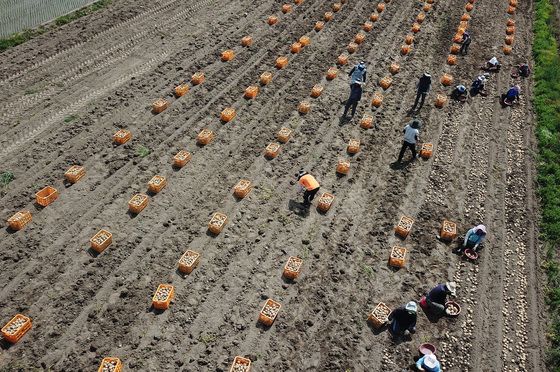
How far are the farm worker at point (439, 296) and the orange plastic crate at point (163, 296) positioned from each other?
6.33 m

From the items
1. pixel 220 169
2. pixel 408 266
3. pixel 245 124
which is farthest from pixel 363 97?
pixel 408 266

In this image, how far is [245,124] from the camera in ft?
53.3

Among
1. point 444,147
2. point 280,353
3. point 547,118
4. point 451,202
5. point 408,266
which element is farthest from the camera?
point 547,118

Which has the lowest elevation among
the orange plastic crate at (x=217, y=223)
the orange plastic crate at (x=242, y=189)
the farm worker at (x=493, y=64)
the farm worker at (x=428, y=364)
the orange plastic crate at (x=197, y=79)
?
the farm worker at (x=428, y=364)

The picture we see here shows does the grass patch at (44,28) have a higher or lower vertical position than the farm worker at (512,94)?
higher

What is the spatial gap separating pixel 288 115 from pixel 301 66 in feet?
12.4

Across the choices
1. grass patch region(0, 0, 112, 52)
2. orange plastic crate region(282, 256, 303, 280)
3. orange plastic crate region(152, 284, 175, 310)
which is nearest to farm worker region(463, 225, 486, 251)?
orange plastic crate region(282, 256, 303, 280)

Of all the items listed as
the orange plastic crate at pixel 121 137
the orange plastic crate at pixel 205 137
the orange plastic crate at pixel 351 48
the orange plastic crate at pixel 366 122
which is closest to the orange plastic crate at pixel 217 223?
the orange plastic crate at pixel 205 137

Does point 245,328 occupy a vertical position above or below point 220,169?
below

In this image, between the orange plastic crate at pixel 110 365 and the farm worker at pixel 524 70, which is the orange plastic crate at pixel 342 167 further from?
the farm worker at pixel 524 70

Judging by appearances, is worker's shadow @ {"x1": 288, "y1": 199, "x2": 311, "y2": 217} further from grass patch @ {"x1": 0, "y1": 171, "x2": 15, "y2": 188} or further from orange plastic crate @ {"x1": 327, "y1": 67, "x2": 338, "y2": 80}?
grass patch @ {"x1": 0, "y1": 171, "x2": 15, "y2": 188}

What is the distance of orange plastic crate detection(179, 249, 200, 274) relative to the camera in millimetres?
11290

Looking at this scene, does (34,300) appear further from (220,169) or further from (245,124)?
(245,124)

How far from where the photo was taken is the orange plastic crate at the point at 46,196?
1276cm
